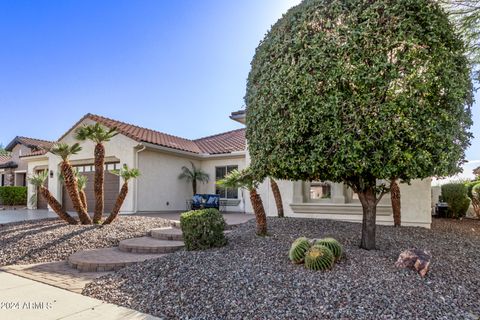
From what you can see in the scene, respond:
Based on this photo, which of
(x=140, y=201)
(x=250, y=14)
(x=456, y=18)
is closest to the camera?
(x=456, y=18)

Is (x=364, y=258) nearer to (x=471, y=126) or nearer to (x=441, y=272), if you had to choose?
(x=441, y=272)

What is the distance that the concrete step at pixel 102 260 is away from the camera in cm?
659

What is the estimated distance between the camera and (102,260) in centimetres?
687

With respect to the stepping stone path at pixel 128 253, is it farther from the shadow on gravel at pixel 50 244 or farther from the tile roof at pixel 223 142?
the tile roof at pixel 223 142

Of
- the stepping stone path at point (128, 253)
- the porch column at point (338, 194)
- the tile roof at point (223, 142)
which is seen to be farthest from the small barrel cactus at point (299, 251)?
the tile roof at point (223, 142)

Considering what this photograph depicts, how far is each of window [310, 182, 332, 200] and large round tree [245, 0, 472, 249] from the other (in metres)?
6.87

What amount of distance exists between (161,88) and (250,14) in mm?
7927

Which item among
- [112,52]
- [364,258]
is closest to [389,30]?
[364,258]

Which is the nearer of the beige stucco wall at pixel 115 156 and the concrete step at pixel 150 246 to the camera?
the concrete step at pixel 150 246

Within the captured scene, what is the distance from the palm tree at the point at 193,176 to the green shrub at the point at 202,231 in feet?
36.8

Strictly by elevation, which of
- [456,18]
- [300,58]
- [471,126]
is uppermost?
[456,18]

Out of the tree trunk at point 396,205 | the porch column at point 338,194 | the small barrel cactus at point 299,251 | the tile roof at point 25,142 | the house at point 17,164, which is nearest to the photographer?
the small barrel cactus at point 299,251

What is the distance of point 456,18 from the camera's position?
9094 mm

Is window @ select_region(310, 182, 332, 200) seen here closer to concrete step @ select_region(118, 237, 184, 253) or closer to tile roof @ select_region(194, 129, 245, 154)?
tile roof @ select_region(194, 129, 245, 154)
